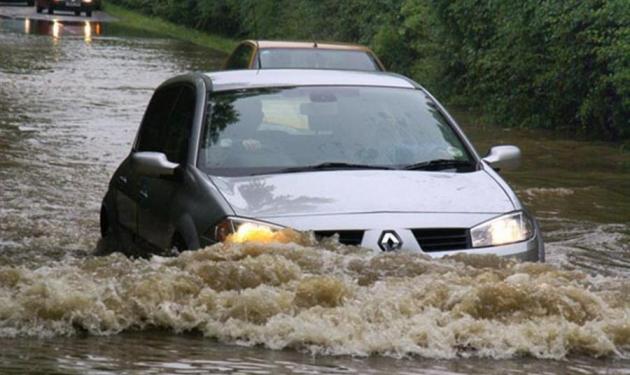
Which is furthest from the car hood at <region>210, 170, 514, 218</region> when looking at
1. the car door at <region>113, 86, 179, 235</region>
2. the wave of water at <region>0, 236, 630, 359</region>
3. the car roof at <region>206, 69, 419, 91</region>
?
the car door at <region>113, 86, 179, 235</region>

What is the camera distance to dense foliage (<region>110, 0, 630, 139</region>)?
2094cm

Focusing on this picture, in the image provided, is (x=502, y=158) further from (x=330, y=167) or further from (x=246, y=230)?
(x=246, y=230)

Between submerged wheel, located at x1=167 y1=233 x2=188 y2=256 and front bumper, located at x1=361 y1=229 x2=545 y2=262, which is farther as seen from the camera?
submerged wheel, located at x1=167 y1=233 x2=188 y2=256

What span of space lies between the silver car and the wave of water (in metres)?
0.19

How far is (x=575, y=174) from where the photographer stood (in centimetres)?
1791

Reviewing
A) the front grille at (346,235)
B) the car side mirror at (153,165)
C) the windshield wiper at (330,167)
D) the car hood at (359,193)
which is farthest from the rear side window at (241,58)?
the front grille at (346,235)

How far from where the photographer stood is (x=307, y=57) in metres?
18.9

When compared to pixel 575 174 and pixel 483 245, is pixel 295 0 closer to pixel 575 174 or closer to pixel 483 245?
pixel 575 174

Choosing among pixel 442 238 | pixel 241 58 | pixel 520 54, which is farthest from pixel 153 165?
pixel 520 54

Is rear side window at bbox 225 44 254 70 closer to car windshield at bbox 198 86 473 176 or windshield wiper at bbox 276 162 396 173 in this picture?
car windshield at bbox 198 86 473 176

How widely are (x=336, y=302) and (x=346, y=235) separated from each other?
566 mm

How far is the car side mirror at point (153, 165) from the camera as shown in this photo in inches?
368

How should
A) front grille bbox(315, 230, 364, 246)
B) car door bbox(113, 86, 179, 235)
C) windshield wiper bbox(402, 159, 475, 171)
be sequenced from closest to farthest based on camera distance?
front grille bbox(315, 230, 364, 246) → windshield wiper bbox(402, 159, 475, 171) → car door bbox(113, 86, 179, 235)

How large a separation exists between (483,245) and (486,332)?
115 centimetres
